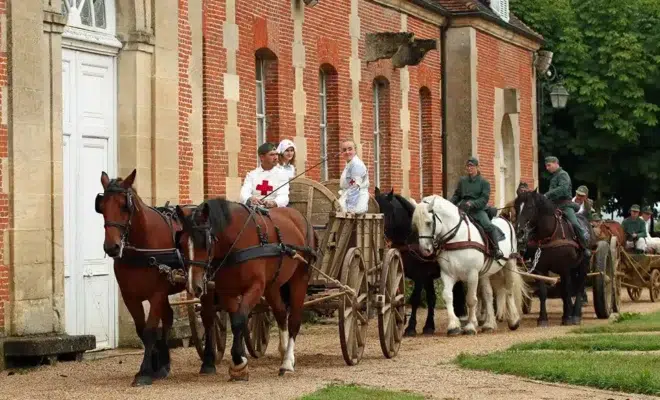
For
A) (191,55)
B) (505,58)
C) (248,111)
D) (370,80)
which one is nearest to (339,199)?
(191,55)

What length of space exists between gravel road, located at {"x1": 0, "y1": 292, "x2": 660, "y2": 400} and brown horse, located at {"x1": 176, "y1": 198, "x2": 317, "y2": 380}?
1.48 feet

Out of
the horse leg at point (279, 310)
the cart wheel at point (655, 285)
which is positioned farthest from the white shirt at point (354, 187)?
the cart wheel at point (655, 285)

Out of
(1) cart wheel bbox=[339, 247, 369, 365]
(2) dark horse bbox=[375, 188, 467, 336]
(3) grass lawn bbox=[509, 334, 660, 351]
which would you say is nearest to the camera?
(1) cart wheel bbox=[339, 247, 369, 365]

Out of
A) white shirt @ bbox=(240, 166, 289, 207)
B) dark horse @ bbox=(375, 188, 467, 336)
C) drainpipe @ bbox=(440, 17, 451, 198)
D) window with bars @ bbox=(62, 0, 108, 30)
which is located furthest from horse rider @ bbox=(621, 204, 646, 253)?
white shirt @ bbox=(240, 166, 289, 207)

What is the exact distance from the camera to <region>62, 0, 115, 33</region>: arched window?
17.9 m

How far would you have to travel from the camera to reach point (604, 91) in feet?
126

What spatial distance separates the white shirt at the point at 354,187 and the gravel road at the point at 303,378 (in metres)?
1.56

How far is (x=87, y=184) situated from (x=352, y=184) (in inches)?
120

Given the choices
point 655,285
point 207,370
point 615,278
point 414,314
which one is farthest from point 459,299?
point 207,370

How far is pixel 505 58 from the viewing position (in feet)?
115

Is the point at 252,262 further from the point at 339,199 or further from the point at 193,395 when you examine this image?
the point at 339,199

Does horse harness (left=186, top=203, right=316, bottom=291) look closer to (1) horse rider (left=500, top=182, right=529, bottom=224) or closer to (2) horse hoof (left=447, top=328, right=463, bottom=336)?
(2) horse hoof (left=447, top=328, right=463, bottom=336)

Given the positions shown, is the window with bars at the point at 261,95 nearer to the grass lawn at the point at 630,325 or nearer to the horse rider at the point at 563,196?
the horse rider at the point at 563,196

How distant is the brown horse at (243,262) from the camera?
46.3 feet
